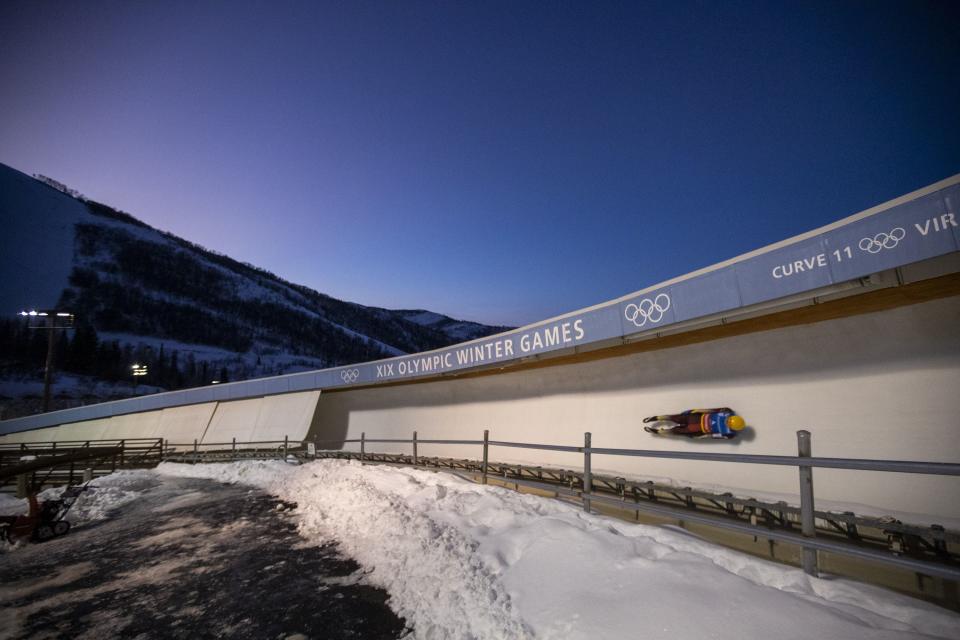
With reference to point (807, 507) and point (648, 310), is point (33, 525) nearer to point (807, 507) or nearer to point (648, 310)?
point (807, 507)

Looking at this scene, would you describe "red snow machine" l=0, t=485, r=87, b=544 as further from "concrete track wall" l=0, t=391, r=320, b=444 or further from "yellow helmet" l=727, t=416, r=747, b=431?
"concrete track wall" l=0, t=391, r=320, b=444

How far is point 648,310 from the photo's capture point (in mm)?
7176

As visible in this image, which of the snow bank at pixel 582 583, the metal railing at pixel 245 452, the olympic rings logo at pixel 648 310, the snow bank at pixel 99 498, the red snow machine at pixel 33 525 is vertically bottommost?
the metal railing at pixel 245 452

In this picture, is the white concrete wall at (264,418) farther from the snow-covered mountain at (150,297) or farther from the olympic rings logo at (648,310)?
the snow-covered mountain at (150,297)

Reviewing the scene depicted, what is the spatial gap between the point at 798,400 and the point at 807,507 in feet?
14.9

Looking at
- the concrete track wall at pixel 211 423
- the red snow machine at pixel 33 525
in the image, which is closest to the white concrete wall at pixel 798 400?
the red snow machine at pixel 33 525

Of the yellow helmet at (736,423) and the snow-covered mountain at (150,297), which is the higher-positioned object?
the snow-covered mountain at (150,297)

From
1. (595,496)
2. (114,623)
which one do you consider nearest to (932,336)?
(595,496)

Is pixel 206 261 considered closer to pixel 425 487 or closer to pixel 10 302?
pixel 10 302

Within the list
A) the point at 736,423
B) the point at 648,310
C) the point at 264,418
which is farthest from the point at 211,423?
the point at 736,423

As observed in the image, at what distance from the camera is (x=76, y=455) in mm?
8008

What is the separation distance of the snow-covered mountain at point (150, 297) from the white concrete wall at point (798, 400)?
Result: 10662cm

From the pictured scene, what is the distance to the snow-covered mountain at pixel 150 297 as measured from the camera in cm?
10262

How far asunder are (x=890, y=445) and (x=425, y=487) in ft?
21.1
